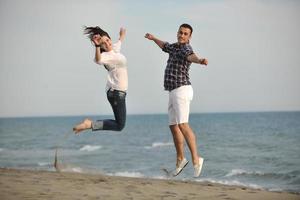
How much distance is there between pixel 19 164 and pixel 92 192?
68.1 ft

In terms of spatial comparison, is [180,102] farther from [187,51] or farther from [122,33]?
[122,33]

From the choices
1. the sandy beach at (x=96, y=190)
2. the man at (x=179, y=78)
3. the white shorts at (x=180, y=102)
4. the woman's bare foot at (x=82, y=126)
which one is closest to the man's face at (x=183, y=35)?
the man at (x=179, y=78)

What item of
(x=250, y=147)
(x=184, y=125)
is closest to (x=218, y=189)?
(x=184, y=125)

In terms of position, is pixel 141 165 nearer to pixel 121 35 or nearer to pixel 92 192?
pixel 92 192

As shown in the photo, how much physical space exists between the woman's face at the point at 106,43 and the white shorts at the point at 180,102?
0.81 metres

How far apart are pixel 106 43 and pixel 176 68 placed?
2.56ft

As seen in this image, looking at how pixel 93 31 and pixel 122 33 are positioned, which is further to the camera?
pixel 122 33

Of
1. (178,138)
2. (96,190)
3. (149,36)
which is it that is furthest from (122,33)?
(96,190)

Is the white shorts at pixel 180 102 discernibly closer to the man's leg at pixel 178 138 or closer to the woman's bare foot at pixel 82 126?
the man's leg at pixel 178 138

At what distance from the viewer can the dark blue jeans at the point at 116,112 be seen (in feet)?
17.5

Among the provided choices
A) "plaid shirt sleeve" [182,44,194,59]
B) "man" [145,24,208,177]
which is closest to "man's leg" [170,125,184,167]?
"man" [145,24,208,177]

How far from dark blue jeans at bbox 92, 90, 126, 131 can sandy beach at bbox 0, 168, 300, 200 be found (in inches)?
82.3

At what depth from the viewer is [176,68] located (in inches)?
213

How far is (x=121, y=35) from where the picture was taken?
5.60 metres
